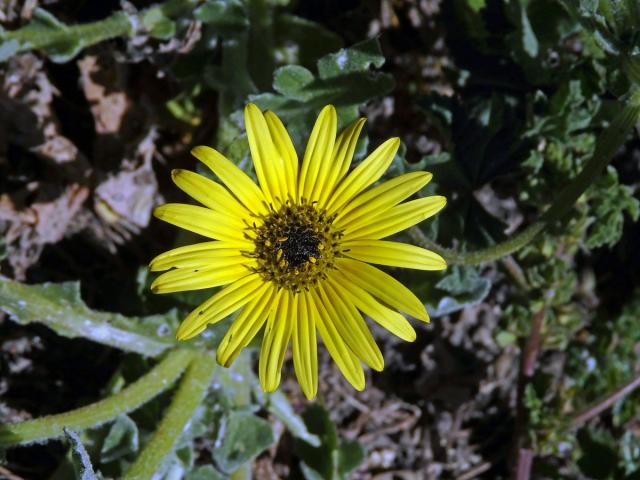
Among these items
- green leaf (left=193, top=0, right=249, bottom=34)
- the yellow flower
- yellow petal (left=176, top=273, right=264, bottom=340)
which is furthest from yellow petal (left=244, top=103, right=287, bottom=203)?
green leaf (left=193, top=0, right=249, bottom=34)

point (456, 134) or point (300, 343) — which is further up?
point (456, 134)

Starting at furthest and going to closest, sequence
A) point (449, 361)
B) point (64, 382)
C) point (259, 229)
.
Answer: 1. point (449, 361)
2. point (64, 382)
3. point (259, 229)

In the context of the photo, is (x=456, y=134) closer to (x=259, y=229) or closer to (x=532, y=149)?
(x=532, y=149)

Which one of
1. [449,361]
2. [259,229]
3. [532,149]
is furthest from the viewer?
[449,361]

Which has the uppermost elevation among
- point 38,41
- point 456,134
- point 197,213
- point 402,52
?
point 402,52

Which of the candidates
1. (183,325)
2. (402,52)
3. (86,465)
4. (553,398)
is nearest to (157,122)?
(402,52)

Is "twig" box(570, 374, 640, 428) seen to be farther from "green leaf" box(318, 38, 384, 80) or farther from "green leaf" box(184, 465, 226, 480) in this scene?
"green leaf" box(318, 38, 384, 80)

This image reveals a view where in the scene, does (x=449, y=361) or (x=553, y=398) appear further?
(x=449, y=361)
